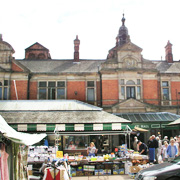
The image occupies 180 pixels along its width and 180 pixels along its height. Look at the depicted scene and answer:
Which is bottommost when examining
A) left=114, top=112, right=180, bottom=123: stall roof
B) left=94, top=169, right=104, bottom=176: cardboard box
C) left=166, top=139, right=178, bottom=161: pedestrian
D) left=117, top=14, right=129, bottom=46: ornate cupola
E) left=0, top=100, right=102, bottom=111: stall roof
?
left=94, top=169, right=104, bottom=176: cardboard box

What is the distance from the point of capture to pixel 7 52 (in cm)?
2181

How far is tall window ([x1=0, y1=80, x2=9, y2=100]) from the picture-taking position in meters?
21.2

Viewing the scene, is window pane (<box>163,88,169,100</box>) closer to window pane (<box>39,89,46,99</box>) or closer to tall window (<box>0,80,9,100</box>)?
window pane (<box>39,89,46,99</box>)

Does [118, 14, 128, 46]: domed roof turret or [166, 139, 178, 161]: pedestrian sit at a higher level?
[118, 14, 128, 46]: domed roof turret

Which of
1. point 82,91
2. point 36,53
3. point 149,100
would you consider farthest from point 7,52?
point 149,100

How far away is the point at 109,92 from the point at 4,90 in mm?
9366

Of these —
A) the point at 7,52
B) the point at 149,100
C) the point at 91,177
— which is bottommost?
the point at 91,177

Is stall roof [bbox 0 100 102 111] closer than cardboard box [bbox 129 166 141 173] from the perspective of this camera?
No

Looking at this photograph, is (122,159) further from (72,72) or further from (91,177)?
(72,72)

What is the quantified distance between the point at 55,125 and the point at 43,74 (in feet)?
30.7

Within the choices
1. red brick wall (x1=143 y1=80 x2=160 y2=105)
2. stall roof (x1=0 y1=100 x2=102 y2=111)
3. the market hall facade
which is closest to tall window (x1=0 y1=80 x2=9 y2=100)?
the market hall facade

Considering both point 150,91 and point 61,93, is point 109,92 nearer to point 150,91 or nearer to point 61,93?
point 150,91

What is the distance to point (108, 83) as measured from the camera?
21625 mm

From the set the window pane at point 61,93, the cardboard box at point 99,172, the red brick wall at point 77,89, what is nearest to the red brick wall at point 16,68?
the window pane at point 61,93
